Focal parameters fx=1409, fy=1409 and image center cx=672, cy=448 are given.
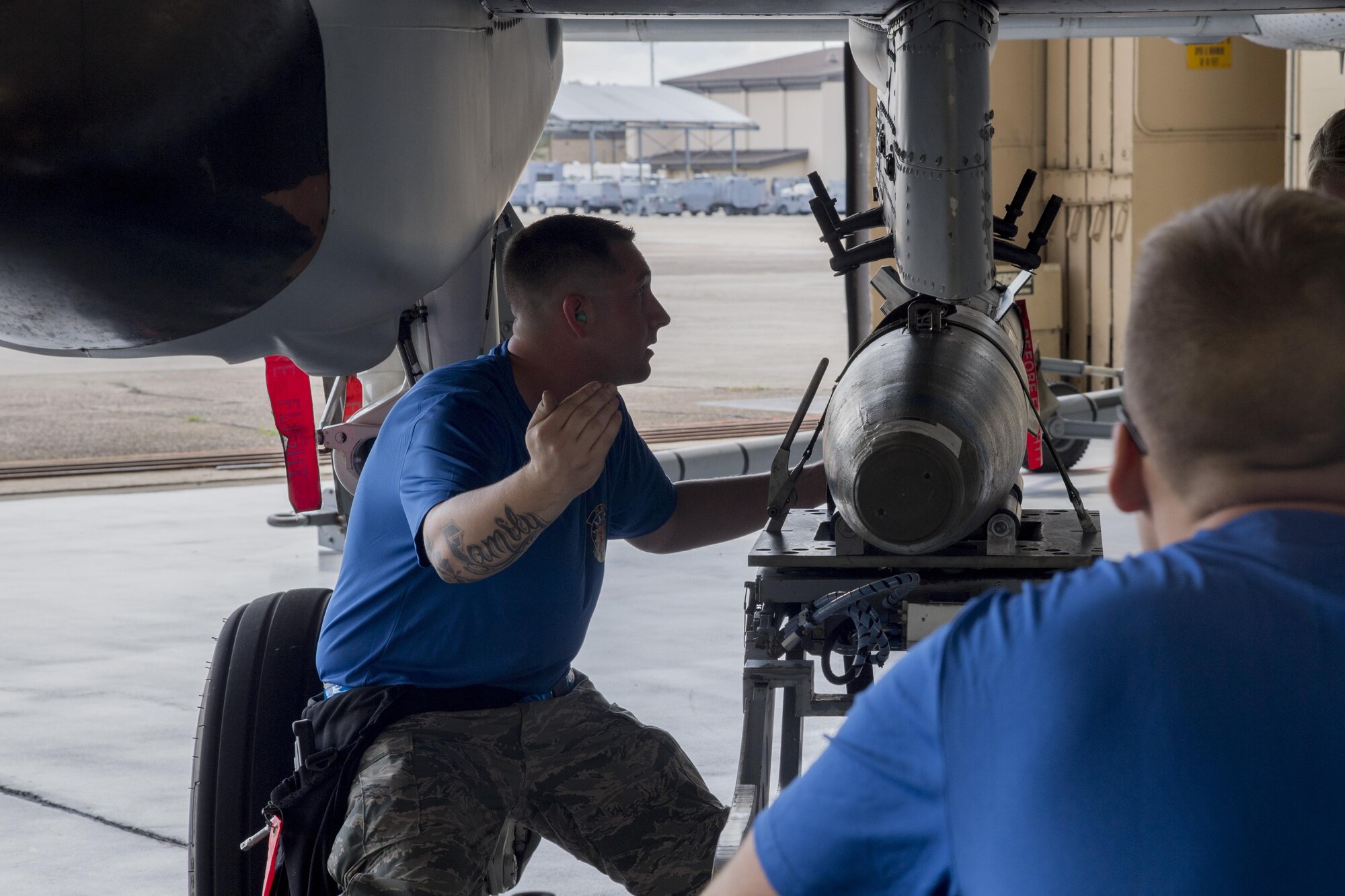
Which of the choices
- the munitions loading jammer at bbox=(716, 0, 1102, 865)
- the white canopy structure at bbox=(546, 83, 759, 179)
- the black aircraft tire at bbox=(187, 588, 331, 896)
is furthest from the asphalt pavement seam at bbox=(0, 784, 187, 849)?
the white canopy structure at bbox=(546, 83, 759, 179)

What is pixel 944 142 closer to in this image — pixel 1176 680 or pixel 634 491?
pixel 634 491

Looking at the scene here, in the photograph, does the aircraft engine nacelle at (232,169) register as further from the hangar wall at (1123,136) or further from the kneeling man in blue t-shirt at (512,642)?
the hangar wall at (1123,136)

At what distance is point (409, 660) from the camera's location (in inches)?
93.1

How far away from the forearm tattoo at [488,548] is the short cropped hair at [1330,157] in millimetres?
1886

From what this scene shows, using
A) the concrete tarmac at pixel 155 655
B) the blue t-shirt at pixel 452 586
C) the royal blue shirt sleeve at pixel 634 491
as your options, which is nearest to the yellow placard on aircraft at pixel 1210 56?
the concrete tarmac at pixel 155 655

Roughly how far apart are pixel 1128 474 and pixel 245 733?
227 cm

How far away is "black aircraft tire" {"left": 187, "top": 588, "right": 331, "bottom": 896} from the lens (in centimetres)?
278

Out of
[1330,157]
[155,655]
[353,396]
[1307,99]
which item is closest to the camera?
[1330,157]

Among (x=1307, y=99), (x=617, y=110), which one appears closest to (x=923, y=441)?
(x=1307, y=99)

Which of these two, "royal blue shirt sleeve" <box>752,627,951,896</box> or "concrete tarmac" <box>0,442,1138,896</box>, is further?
"concrete tarmac" <box>0,442,1138,896</box>

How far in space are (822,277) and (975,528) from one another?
21608 millimetres

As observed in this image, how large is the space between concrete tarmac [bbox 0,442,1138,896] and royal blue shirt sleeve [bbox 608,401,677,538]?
0.99m

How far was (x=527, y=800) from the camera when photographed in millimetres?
2439

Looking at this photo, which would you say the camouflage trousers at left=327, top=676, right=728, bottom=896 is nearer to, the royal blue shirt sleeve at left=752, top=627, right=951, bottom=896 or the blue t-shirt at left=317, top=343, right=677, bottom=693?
the blue t-shirt at left=317, top=343, right=677, bottom=693
